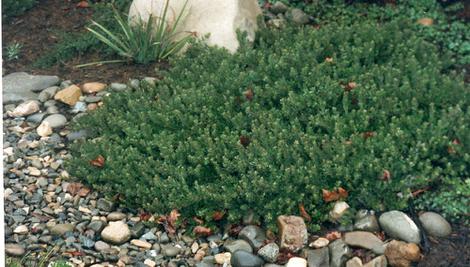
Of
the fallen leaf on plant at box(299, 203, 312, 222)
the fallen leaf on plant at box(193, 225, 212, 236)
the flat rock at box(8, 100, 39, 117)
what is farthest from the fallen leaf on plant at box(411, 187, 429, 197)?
the flat rock at box(8, 100, 39, 117)

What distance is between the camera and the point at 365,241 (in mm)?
4461

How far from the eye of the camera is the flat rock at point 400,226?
177 inches

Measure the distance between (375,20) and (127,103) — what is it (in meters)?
2.33

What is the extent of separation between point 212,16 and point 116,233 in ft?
7.44

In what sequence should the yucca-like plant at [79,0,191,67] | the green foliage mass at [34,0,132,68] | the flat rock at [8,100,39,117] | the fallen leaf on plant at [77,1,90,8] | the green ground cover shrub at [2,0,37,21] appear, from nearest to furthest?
1. the flat rock at [8,100,39,117]
2. the yucca-like plant at [79,0,191,67]
3. the green foliage mass at [34,0,132,68]
4. the green ground cover shrub at [2,0,37,21]
5. the fallen leaf on plant at [77,1,90,8]

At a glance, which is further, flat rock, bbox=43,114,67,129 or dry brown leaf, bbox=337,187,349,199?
flat rock, bbox=43,114,67,129

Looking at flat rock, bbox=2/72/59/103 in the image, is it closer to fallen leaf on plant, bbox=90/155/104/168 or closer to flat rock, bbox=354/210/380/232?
fallen leaf on plant, bbox=90/155/104/168

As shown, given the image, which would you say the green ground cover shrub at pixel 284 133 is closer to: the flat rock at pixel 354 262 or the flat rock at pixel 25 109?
the flat rock at pixel 354 262

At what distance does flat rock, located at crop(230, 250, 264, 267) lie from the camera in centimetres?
434

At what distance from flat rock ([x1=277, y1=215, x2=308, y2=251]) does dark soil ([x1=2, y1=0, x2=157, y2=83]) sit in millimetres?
2050

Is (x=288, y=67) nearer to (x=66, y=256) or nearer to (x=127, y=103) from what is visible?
(x=127, y=103)

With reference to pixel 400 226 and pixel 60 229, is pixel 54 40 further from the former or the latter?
pixel 400 226

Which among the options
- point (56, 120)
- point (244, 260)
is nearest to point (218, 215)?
point (244, 260)

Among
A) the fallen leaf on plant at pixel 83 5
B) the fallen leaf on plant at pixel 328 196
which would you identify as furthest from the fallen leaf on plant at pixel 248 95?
the fallen leaf on plant at pixel 83 5
